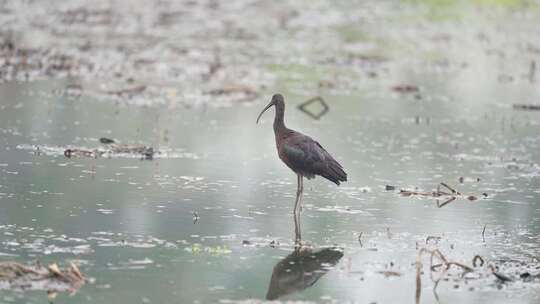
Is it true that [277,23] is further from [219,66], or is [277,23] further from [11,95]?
[11,95]

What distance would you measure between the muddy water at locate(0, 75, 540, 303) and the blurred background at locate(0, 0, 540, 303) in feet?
0.13

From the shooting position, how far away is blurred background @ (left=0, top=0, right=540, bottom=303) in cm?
1262

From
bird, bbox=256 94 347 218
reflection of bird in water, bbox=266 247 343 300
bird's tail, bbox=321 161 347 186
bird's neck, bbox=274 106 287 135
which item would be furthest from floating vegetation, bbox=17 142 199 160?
reflection of bird in water, bbox=266 247 343 300

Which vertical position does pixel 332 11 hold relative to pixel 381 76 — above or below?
above

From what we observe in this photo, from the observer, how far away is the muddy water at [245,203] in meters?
12.3

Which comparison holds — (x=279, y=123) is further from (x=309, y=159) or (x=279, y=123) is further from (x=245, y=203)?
(x=245, y=203)

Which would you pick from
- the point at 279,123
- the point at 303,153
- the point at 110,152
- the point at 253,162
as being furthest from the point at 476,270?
the point at 110,152

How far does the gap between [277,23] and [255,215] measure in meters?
33.0

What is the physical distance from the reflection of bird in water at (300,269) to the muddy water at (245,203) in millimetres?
46

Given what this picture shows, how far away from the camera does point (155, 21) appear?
47750mm

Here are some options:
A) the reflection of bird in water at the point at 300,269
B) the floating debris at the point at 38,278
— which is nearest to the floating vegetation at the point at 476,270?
the reflection of bird in water at the point at 300,269

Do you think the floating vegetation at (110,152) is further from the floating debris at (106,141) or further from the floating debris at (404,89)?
the floating debris at (404,89)

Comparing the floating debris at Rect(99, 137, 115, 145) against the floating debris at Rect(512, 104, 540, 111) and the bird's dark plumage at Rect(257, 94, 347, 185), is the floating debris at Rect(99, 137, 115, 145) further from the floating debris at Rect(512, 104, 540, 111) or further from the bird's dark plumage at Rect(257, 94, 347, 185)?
the floating debris at Rect(512, 104, 540, 111)

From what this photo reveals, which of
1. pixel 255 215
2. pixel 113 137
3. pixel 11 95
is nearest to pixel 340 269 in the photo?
pixel 255 215
